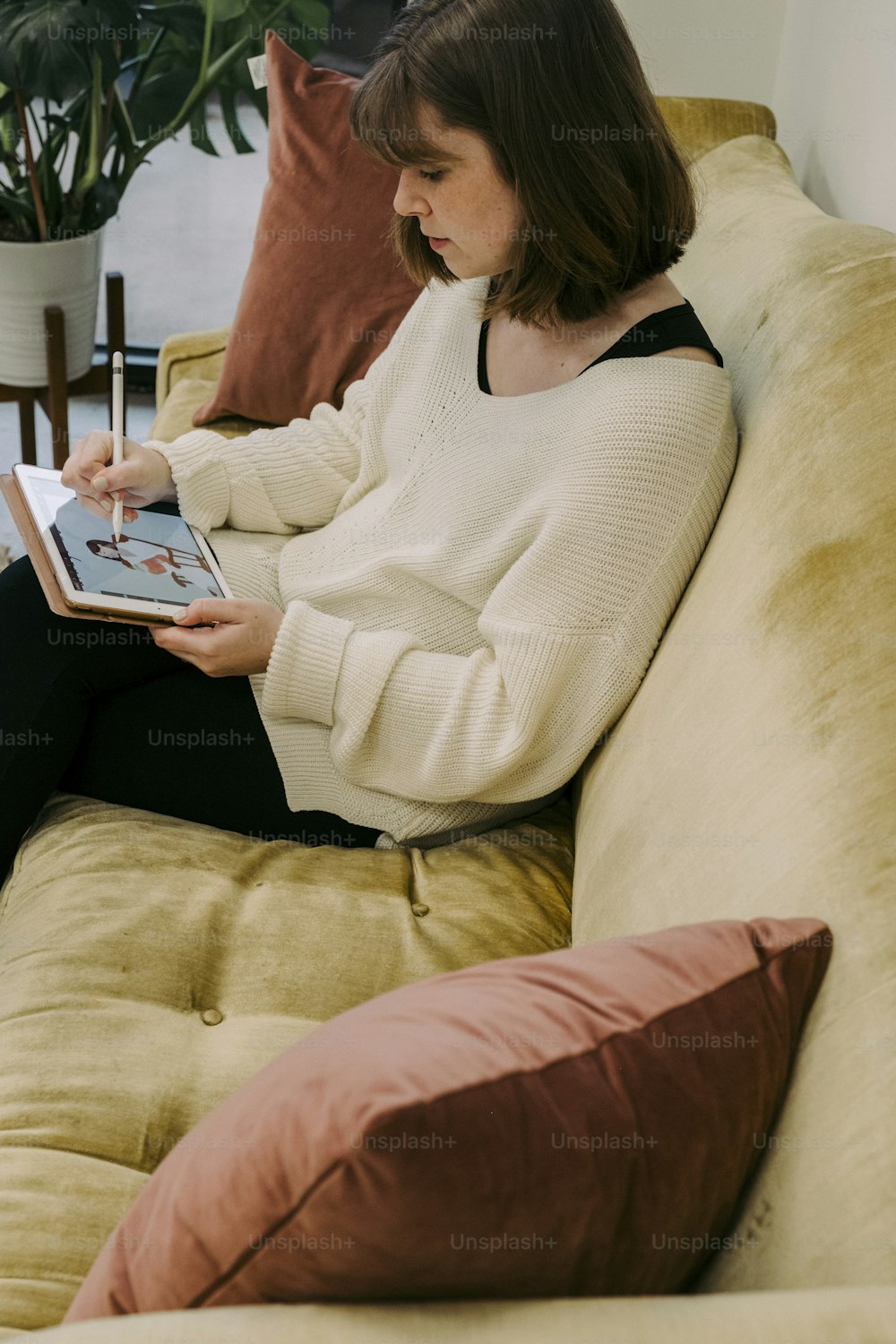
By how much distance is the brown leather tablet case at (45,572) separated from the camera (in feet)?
3.73

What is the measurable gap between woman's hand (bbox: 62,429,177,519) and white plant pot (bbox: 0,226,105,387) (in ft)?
3.64

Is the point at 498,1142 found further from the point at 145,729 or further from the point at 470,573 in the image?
the point at 145,729

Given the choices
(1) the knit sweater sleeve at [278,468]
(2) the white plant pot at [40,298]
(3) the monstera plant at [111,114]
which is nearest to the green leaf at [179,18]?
(3) the monstera plant at [111,114]

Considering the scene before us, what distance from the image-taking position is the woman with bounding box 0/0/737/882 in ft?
3.60

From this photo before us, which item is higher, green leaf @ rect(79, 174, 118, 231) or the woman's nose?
the woman's nose

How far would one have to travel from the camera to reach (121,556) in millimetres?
1267

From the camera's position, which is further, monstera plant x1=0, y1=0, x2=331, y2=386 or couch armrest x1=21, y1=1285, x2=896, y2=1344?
monstera plant x1=0, y1=0, x2=331, y2=386

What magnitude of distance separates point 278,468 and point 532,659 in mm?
552

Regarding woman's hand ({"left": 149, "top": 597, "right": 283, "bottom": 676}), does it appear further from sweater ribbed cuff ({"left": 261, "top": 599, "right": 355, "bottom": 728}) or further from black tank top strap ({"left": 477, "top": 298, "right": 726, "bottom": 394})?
black tank top strap ({"left": 477, "top": 298, "right": 726, "bottom": 394})

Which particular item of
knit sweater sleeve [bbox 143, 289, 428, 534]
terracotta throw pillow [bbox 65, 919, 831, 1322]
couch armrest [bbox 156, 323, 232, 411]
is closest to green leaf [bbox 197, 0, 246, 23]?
couch armrest [bbox 156, 323, 232, 411]

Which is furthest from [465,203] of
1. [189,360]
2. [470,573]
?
[189,360]

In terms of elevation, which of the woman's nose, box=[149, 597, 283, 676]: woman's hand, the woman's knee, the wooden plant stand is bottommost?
the wooden plant stand

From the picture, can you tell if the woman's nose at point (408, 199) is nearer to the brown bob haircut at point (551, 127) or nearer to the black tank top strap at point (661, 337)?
the brown bob haircut at point (551, 127)

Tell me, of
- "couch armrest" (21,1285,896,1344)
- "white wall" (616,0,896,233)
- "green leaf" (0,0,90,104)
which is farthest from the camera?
"green leaf" (0,0,90,104)
